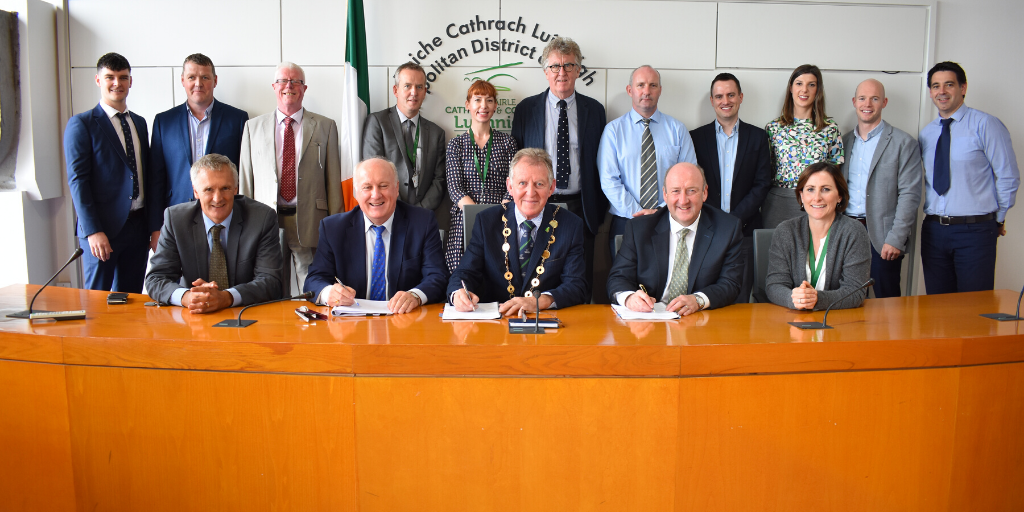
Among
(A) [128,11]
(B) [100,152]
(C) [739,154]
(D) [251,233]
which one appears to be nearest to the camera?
(D) [251,233]

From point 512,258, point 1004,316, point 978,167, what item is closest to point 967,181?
point 978,167

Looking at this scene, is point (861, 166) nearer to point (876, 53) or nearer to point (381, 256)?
point (876, 53)

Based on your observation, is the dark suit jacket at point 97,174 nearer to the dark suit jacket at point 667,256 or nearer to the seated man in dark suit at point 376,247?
the seated man in dark suit at point 376,247

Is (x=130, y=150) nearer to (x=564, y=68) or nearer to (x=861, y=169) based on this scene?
(x=564, y=68)

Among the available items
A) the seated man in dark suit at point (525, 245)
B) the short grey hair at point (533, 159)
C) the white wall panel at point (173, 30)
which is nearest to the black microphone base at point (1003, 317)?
the seated man in dark suit at point (525, 245)

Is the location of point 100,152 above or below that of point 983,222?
above

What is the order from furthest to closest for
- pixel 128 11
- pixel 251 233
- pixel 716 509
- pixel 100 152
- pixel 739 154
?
1. pixel 128 11
2. pixel 739 154
3. pixel 100 152
4. pixel 251 233
5. pixel 716 509

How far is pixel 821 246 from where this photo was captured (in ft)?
8.44

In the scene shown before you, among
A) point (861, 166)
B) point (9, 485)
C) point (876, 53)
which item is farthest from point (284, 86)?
point (876, 53)

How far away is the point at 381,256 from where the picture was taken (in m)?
2.64

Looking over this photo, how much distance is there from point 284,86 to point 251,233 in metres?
1.46

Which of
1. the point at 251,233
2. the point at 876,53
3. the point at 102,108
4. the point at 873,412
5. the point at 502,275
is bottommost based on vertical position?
the point at 873,412

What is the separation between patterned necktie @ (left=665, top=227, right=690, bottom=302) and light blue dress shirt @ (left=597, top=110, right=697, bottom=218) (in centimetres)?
116

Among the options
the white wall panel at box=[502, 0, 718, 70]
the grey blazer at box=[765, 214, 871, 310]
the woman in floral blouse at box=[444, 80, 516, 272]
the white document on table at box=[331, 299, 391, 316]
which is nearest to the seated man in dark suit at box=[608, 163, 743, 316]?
the grey blazer at box=[765, 214, 871, 310]
